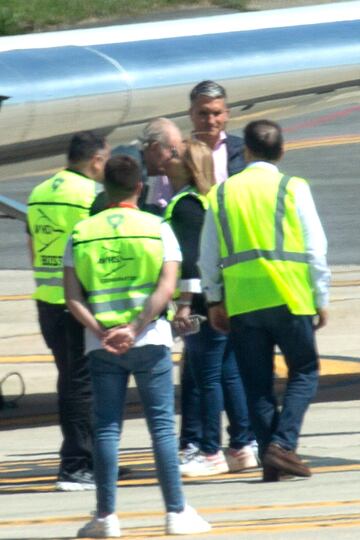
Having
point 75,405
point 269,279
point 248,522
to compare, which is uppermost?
point 269,279

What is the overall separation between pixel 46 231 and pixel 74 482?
4.51 feet

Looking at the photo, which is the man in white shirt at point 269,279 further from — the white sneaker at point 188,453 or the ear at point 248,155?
the white sneaker at point 188,453

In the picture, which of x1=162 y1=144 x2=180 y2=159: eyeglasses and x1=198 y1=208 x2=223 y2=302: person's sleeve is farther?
x1=162 y1=144 x2=180 y2=159: eyeglasses

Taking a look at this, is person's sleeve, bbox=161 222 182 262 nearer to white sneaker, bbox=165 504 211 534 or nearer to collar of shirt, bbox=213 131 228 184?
white sneaker, bbox=165 504 211 534

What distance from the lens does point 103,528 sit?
22.3 feet

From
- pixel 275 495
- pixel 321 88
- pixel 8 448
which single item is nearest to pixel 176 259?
pixel 275 495

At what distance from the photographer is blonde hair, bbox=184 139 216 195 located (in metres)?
8.46

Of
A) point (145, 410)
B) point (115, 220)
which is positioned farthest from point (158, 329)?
point (115, 220)

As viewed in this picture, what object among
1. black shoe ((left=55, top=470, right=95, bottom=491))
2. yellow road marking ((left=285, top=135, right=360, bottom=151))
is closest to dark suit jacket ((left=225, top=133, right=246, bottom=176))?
black shoe ((left=55, top=470, right=95, bottom=491))

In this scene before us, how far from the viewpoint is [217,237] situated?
8.18 meters

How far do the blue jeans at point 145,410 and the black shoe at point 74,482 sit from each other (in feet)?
5.17

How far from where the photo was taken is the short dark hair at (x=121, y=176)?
688cm

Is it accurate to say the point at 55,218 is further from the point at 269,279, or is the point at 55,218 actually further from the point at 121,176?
the point at 121,176

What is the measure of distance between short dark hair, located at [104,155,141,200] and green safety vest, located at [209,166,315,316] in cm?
128
